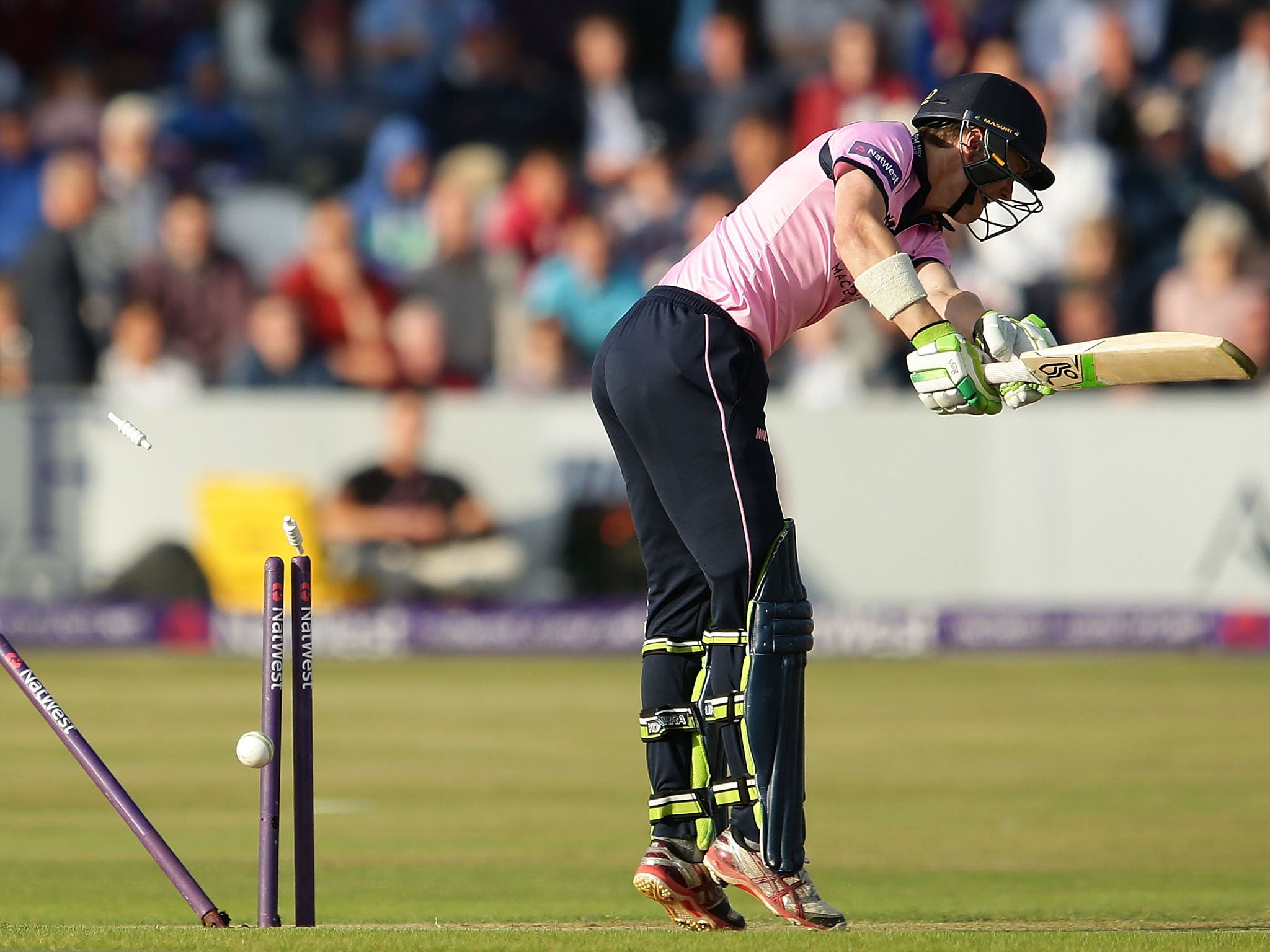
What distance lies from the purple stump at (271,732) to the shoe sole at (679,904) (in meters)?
0.88

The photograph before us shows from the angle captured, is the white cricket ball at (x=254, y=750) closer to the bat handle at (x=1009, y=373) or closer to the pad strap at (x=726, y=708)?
the pad strap at (x=726, y=708)

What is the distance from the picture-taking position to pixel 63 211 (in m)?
15.1

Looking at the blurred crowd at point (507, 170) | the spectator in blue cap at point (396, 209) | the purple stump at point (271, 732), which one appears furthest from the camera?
the spectator in blue cap at point (396, 209)

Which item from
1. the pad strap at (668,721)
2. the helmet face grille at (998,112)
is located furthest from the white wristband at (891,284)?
the pad strap at (668,721)

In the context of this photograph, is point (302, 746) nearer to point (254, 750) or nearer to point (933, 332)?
point (254, 750)

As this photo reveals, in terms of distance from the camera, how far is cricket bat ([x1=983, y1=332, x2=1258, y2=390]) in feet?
15.9

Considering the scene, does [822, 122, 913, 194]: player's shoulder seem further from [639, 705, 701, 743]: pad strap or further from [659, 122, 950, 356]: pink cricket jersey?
[639, 705, 701, 743]: pad strap

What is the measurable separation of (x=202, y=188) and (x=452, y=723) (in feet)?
21.7

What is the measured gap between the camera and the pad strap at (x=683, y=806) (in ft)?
17.9

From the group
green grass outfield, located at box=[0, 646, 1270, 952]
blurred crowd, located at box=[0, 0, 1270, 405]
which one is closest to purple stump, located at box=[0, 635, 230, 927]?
green grass outfield, located at box=[0, 646, 1270, 952]

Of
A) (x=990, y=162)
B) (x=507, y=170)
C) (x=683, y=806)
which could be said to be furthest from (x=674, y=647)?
(x=507, y=170)

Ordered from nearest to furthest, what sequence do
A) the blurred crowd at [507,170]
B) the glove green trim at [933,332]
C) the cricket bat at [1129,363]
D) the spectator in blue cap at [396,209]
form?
the cricket bat at [1129,363]
the glove green trim at [933,332]
the blurred crowd at [507,170]
the spectator in blue cap at [396,209]

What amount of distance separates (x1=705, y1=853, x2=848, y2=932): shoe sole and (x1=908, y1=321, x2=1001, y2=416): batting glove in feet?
4.02

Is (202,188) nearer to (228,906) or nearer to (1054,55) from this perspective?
(1054,55)
